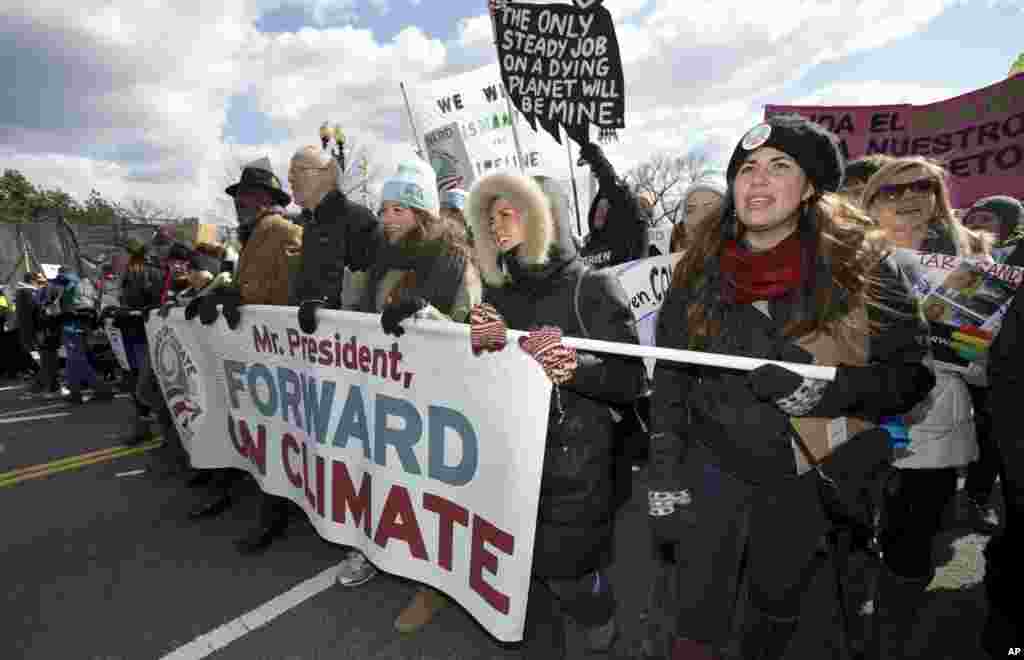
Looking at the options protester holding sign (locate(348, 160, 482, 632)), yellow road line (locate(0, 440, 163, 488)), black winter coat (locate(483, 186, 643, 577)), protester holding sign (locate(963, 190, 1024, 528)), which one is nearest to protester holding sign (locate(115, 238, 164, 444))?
yellow road line (locate(0, 440, 163, 488))

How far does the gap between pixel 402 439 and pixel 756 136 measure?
177 cm

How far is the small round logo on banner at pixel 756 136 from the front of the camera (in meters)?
1.49

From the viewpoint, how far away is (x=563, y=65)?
444cm

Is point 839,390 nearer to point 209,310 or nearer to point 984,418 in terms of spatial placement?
point 984,418

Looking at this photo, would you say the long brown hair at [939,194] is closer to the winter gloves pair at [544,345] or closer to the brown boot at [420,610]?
the winter gloves pair at [544,345]

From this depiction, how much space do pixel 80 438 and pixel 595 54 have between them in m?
6.94

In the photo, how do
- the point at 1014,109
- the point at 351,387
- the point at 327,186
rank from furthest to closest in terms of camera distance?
the point at 1014,109 < the point at 327,186 < the point at 351,387

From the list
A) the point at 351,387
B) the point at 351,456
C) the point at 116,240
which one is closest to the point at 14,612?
the point at 351,456

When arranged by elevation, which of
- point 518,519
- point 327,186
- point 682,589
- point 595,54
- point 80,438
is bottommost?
point 80,438

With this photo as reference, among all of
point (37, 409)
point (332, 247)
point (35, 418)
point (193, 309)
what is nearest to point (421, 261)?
point (332, 247)

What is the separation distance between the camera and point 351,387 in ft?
8.02

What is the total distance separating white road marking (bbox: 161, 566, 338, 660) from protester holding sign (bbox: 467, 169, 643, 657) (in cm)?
145

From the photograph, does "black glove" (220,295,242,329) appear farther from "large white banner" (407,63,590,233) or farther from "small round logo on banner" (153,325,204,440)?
"large white banner" (407,63,590,233)

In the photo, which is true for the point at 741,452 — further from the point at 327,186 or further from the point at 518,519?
the point at 327,186
